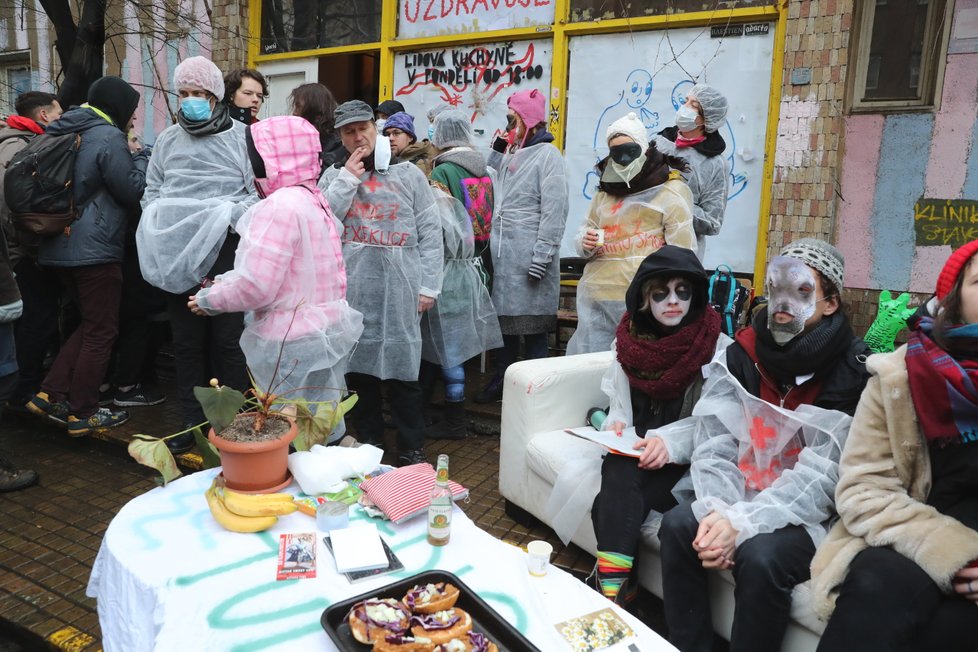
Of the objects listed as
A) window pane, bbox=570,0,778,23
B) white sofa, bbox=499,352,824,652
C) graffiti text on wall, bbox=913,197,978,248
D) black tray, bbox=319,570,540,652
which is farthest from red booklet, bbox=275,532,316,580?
window pane, bbox=570,0,778,23

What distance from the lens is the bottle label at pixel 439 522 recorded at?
1956mm

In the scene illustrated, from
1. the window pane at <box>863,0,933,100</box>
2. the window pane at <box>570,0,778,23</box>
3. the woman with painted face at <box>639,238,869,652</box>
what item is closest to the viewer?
the woman with painted face at <box>639,238,869,652</box>

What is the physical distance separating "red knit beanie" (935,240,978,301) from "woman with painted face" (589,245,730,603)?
0.84 metres

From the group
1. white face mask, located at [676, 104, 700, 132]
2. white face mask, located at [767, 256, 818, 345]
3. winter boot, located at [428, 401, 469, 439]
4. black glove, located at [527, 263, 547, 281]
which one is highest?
white face mask, located at [676, 104, 700, 132]

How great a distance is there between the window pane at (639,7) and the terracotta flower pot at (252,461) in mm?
4733

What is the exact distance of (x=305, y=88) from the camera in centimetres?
425

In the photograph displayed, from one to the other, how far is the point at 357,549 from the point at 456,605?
34 cm

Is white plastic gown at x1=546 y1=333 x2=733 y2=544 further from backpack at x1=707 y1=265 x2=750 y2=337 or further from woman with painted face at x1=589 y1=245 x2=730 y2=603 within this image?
backpack at x1=707 y1=265 x2=750 y2=337

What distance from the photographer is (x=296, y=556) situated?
184 centimetres

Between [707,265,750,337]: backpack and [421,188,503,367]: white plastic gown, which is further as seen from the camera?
[421,188,503,367]: white plastic gown

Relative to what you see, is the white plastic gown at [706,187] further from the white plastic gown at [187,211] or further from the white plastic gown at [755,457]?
the white plastic gown at [187,211]

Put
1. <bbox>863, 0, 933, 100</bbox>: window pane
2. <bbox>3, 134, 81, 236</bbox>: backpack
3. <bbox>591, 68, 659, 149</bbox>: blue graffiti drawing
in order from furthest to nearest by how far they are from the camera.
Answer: <bbox>591, 68, 659, 149</bbox>: blue graffiti drawing
<bbox>863, 0, 933, 100</bbox>: window pane
<bbox>3, 134, 81, 236</bbox>: backpack

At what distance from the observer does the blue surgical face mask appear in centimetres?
359

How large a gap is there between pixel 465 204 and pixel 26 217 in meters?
2.44
